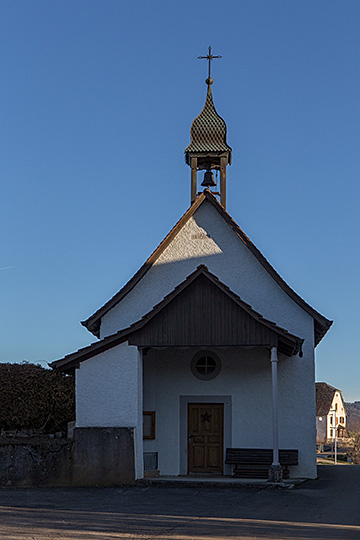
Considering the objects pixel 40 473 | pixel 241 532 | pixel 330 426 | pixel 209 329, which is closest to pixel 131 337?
pixel 209 329

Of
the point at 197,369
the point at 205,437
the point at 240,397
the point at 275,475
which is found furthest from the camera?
the point at 197,369

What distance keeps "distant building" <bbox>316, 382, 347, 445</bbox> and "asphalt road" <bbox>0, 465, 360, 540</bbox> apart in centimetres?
6203

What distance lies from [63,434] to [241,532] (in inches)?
511

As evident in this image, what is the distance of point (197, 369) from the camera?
21375 millimetres

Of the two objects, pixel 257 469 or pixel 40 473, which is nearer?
pixel 40 473

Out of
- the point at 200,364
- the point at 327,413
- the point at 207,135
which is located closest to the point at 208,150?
the point at 207,135

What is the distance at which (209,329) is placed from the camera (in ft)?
61.2

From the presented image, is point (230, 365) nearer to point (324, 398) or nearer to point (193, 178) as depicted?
point (193, 178)

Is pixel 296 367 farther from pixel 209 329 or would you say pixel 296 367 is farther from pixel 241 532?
pixel 241 532

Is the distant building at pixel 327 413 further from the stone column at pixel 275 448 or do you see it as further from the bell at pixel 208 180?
the stone column at pixel 275 448

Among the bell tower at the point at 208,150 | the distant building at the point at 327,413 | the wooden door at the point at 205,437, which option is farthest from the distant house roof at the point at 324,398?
the wooden door at the point at 205,437

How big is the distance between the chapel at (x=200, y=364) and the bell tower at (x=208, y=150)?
4 cm

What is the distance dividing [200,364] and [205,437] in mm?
1919

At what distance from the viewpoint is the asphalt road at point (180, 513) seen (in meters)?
10.1
